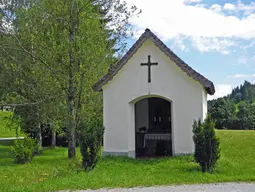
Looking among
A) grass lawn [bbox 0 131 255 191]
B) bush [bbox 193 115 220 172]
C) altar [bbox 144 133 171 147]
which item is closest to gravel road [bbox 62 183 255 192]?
grass lawn [bbox 0 131 255 191]

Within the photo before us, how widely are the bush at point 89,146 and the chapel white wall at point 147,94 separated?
2.40m

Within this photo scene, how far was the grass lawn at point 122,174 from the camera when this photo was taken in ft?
30.7

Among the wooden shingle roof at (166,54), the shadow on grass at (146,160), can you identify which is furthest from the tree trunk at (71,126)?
the shadow on grass at (146,160)

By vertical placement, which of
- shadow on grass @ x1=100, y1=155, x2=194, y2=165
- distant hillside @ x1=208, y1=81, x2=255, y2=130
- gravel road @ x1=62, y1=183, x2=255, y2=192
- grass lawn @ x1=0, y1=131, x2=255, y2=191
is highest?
distant hillside @ x1=208, y1=81, x2=255, y2=130

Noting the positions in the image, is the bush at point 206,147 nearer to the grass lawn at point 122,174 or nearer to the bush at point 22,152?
the grass lawn at point 122,174

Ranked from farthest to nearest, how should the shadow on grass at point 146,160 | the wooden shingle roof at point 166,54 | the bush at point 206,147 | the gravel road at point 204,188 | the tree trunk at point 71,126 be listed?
1. the tree trunk at point 71,126
2. the wooden shingle roof at point 166,54
3. the shadow on grass at point 146,160
4. the bush at point 206,147
5. the gravel road at point 204,188

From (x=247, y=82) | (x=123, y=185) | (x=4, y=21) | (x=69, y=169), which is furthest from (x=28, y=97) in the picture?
(x=247, y=82)

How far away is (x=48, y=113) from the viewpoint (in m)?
15.8

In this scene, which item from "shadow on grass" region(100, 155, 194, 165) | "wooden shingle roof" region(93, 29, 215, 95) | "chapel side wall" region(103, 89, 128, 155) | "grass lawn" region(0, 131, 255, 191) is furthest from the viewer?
"chapel side wall" region(103, 89, 128, 155)

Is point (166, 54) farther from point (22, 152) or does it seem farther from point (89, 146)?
point (22, 152)

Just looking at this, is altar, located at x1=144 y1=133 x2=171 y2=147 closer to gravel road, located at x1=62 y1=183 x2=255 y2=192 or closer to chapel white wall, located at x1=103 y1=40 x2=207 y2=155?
chapel white wall, located at x1=103 y1=40 x2=207 y2=155

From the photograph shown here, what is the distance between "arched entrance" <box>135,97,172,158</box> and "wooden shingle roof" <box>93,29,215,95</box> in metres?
2.90

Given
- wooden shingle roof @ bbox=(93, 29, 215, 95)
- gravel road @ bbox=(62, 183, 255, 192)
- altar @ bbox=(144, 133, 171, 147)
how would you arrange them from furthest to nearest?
altar @ bbox=(144, 133, 171, 147), wooden shingle roof @ bbox=(93, 29, 215, 95), gravel road @ bbox=(62, 183, 255, 192)

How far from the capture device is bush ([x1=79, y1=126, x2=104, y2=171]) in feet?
36.8
